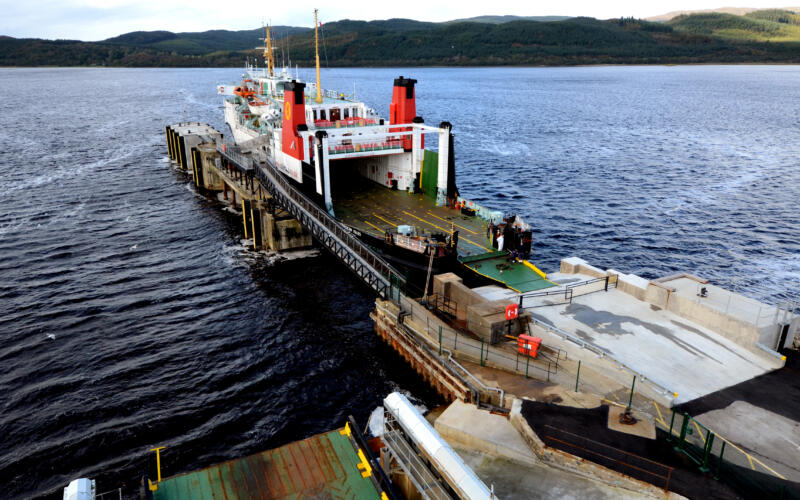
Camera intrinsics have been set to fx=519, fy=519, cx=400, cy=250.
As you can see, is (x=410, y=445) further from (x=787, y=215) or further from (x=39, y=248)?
(x=787, y=215)

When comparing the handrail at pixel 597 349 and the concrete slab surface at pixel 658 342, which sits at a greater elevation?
the handrail at pixel 597 349

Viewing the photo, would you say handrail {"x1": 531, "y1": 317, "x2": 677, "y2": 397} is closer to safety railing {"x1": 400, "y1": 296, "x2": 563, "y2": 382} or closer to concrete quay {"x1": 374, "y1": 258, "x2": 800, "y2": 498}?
concrete quay {"x1": 374, "y1": 258, "x2": 800, "y2": 498}

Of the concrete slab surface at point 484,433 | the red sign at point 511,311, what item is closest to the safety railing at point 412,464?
the concrete slab surface at point 484,433

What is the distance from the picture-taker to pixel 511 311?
22.5 m

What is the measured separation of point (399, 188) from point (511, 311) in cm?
2310

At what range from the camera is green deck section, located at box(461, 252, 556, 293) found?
92.5ft

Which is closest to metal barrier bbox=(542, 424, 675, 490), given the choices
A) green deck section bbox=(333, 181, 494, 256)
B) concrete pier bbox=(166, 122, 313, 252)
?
green deck section bbox=(333, 181, 494, 256)

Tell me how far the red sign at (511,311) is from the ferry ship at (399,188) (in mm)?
5140

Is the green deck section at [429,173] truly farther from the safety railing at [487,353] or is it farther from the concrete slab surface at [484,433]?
the concrete slab surface at [484,433]

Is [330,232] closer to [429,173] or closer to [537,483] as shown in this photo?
[429,173]

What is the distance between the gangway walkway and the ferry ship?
1.01 metres

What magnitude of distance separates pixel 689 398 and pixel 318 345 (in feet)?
61.5

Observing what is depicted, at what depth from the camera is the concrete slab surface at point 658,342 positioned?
20.3 m

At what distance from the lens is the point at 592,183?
222ft
